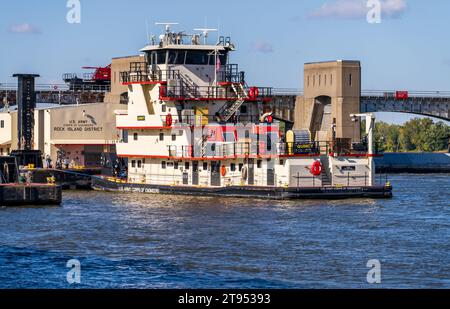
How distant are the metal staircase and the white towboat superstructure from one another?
0.06 m

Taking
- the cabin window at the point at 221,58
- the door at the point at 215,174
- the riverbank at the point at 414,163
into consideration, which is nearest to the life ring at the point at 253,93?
the cabin window at the point at 221,58

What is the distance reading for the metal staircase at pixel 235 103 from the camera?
191ft

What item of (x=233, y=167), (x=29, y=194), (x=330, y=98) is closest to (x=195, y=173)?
(x=233, y=167)

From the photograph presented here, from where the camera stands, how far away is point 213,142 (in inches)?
2240

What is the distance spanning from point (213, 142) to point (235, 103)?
10.9ft

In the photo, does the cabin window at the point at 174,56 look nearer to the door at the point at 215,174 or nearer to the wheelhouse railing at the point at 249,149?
the wheelhouse railing at the point at 249,149

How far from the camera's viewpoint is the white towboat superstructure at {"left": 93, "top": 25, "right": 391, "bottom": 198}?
5350 centimetres

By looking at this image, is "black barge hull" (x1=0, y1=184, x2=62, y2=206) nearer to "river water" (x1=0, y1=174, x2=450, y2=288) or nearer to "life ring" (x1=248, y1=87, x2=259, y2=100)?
"river water" (x1=0, y1=174, x2=450, y2=288)

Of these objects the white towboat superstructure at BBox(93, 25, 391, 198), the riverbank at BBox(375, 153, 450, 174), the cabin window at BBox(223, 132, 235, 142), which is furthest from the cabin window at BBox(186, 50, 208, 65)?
the riverbank at BBox(375, 153, 450, 174)

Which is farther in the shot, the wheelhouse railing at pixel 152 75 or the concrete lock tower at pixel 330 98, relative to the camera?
the concrete lock tower at pixel 330 98

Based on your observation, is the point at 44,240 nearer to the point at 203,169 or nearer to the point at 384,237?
the point at 384,237

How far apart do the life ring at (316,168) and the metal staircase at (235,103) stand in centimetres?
756
